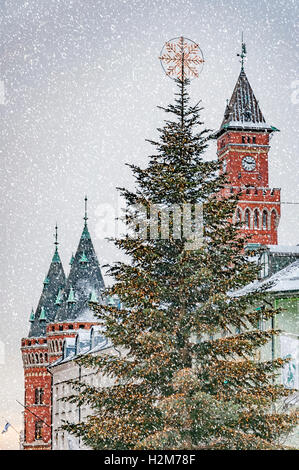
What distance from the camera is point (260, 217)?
90812mm

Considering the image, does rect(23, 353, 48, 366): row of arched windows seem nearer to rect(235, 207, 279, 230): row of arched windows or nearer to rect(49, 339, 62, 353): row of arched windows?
Result: rect(49, 339, 62, 353): row of arched windows

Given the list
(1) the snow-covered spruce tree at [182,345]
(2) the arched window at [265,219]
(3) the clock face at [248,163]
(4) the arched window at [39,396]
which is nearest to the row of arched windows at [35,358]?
(4) the arched window at [39,396]

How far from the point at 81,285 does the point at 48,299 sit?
8.58 m

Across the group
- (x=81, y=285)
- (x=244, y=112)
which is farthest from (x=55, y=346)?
(x=244, y=112)

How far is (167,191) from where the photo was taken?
2147 centimetres

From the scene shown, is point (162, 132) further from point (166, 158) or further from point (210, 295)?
point (210, 295)

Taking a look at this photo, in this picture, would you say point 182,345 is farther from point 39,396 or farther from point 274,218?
point 274,218

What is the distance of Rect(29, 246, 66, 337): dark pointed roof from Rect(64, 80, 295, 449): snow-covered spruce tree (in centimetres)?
6578

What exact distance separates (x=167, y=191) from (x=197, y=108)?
2.59m

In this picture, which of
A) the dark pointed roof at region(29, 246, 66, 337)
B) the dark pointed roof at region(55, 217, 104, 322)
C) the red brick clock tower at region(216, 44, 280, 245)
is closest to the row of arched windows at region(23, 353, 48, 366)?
the dark pointed roof at region(29, 246, 66, 337)

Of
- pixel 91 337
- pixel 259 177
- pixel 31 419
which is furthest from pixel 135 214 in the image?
pixel 259 177

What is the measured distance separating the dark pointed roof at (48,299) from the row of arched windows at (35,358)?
1892 millimetres

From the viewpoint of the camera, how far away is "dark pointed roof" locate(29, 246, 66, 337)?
3430 inches
